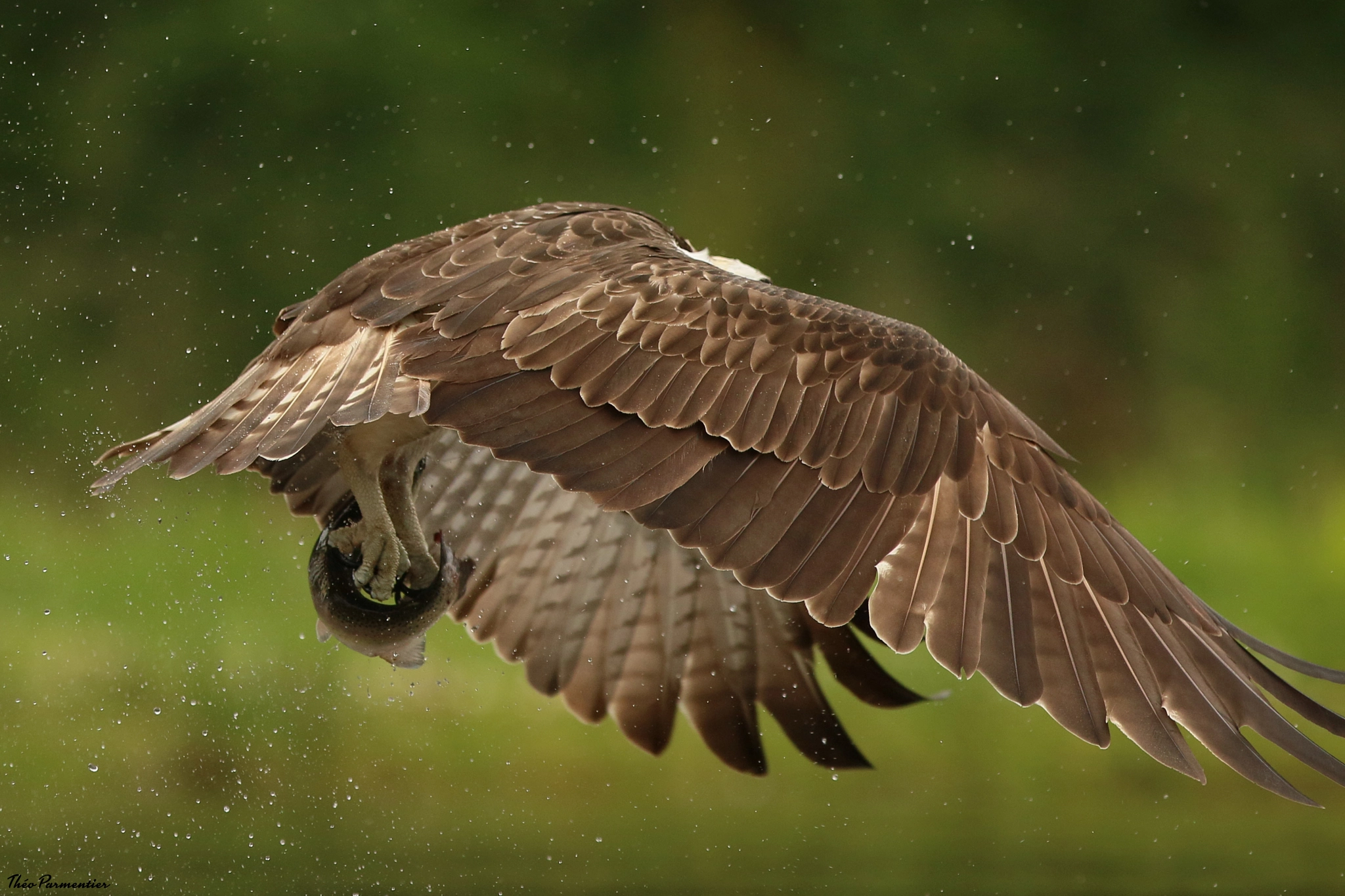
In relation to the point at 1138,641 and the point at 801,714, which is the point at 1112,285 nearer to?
the point at 801,714

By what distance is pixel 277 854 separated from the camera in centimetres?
620

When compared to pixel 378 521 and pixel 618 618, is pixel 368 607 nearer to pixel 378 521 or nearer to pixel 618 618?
pixel 378 521

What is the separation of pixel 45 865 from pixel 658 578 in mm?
2220

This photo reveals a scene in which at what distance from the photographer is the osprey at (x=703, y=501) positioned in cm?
374

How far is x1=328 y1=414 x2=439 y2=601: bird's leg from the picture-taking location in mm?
4816

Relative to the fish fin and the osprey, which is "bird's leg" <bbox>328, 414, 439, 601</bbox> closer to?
the osprey

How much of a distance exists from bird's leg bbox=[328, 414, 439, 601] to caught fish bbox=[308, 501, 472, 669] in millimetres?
31

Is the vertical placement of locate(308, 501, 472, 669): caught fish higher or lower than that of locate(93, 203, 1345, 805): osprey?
lower

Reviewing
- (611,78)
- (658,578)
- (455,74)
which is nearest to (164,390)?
(455,74)

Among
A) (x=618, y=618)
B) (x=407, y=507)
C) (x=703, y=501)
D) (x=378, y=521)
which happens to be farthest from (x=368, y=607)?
(x=703, y=501)

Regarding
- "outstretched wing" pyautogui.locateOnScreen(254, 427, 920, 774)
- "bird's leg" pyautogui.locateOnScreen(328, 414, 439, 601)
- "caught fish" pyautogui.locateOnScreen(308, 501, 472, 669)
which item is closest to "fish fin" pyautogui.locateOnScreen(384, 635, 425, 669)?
"caught fish" pyautogui.locateOnScreen(308, 501, 472, 669)

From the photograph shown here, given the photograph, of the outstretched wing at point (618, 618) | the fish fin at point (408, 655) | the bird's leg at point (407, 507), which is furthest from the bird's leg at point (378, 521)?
the outstretched wing at point (618, 618)

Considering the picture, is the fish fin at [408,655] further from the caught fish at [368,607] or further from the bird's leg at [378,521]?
the bird's leg at [378,521]

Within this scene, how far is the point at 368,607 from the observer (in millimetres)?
4766
